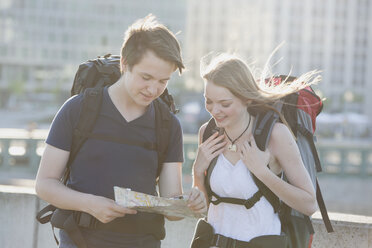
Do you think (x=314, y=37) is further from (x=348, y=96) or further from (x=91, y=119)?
(x=91, y=119)

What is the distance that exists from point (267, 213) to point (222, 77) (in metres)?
0.62

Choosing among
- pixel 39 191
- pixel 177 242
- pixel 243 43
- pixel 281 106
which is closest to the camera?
pixel 39 191

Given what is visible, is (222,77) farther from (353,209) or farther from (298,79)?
(353,209)

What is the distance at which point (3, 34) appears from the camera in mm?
84812

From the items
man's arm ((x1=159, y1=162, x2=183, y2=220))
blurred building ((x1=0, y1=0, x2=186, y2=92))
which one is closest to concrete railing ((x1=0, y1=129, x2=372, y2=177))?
man's arm ((x1=159, y1=162, x2=183, y2=220))

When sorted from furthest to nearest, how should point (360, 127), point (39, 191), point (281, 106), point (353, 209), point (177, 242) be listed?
point (360, 127)
point (353, 209)
point (177, 242)
point (281, 106)
point (39, 191)

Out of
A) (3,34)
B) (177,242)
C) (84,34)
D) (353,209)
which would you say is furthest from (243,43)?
(177,242)

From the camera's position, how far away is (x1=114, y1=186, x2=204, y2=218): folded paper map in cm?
238

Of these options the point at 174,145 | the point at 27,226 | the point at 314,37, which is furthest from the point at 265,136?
the point at 314,37

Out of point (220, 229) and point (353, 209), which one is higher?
point (220, 229)

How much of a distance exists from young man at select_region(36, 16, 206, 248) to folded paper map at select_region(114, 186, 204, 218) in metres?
0.05

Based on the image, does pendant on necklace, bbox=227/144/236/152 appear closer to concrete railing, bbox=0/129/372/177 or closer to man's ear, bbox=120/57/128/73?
man's ear, bbox=120/57/128/73

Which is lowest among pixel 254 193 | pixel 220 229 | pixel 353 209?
pixel 353 209

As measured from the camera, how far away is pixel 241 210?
2660 mm
